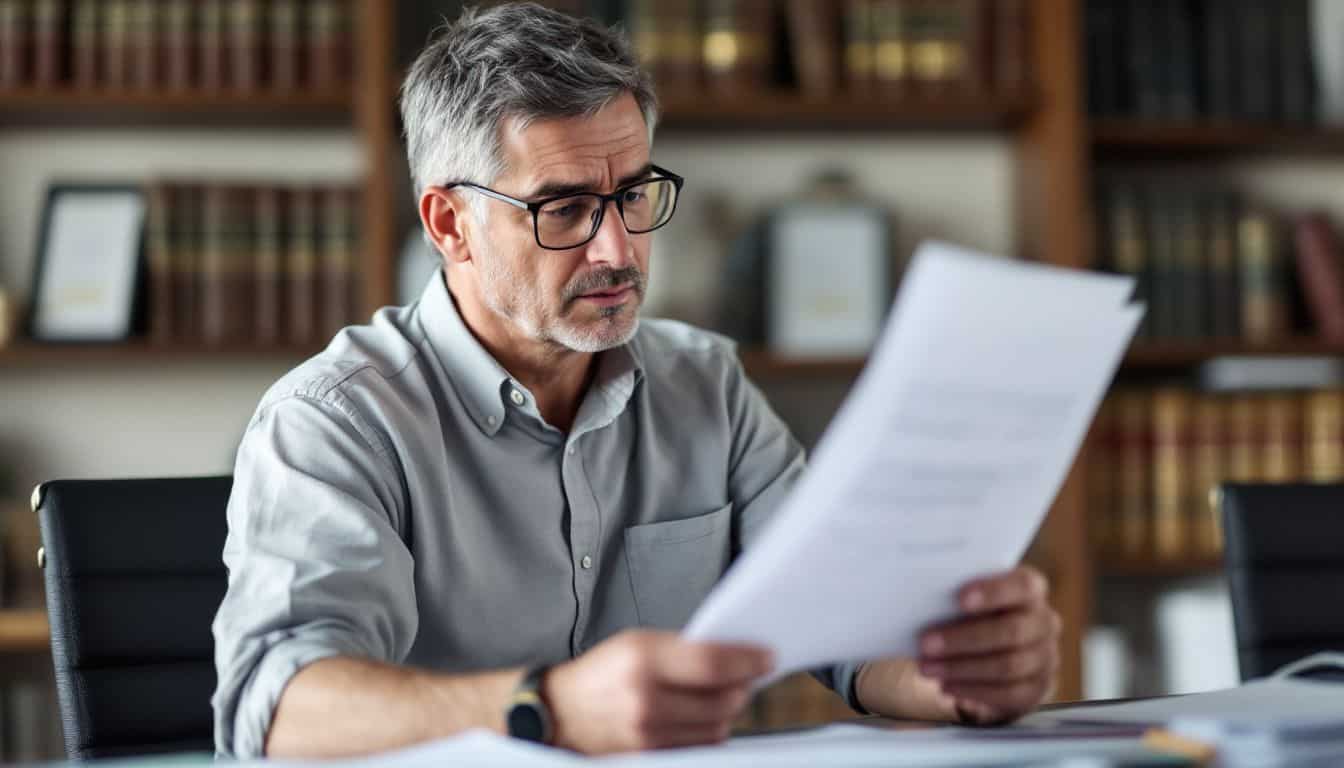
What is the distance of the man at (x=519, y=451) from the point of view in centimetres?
94

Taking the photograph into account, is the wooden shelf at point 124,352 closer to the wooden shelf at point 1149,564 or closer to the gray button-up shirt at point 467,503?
the gray button-up shirt at point 467,503

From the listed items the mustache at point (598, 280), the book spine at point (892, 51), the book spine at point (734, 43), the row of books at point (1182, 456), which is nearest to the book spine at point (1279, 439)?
the row of books at point (1182, 456)

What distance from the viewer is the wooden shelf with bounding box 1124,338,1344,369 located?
2449mm

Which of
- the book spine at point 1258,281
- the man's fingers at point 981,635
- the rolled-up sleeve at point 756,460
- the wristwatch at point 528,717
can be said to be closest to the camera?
the wristwatch at point 528,717

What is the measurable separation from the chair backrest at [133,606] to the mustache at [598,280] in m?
0.37

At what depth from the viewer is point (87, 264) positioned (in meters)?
2.36

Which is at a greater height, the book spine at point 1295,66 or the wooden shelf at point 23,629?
the book spine at point 1295,66

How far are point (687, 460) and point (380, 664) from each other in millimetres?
546

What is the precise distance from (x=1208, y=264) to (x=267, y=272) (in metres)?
1.73

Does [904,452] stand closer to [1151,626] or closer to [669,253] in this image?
Result: [669,253]

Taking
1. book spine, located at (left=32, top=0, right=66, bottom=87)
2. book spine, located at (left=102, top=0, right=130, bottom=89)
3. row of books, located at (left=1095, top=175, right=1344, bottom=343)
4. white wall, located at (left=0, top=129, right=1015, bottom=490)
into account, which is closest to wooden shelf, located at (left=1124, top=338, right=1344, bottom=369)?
row of books, located at (left=1095, top=175, right=1344, bottom=343)

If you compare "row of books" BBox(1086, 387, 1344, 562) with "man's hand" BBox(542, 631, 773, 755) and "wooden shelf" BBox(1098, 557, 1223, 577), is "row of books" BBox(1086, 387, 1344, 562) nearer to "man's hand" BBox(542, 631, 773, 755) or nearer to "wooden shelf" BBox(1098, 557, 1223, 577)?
"wooden shelf" BBox(1098, 557, 1223, 577)

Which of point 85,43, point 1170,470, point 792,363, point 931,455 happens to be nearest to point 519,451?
point 931,455

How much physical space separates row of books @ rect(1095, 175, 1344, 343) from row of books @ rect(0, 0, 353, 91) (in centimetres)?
146
